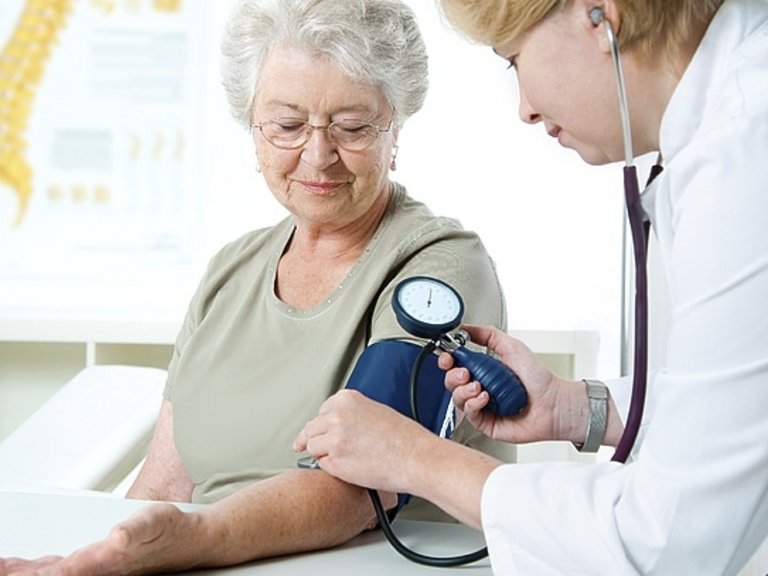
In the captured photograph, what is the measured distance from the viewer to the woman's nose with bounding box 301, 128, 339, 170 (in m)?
1.95

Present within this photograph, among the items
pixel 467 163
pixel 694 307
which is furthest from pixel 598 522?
pixel 467 163

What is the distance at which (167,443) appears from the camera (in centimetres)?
210

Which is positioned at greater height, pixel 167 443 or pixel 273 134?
pixel 273 134

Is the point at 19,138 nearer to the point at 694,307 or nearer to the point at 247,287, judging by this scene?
the point at 247,287

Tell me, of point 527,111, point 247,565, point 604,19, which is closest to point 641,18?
point 604,19

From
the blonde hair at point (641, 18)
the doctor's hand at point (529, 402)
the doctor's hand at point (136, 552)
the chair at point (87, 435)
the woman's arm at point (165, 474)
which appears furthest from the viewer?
the chair at point (87, 435)

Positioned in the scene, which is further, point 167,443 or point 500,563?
point 167,443

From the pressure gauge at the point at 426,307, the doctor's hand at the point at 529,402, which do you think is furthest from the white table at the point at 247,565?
the pressure gauge at the point at 426,307

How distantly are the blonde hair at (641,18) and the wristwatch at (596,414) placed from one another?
541 mm

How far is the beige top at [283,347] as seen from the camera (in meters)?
1.89

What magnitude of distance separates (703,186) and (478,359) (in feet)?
1.59

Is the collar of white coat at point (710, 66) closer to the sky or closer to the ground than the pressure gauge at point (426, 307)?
closer to the sky

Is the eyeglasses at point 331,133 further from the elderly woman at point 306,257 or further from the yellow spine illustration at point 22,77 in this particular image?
the yellow spine illustration at point 22,77

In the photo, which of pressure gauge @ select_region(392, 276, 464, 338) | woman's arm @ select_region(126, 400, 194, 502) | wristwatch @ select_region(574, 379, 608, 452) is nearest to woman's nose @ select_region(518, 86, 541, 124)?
pressure gauge @ select_region(392, 276, 464, 338)
